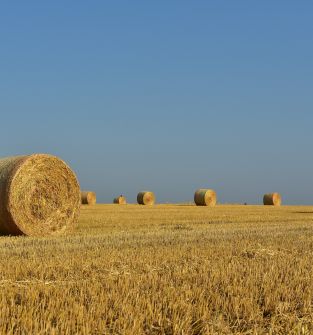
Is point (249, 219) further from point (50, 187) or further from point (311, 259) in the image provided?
point (311, 259)

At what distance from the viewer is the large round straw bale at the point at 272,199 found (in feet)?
118

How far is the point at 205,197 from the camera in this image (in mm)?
32219

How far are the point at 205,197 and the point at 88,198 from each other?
22.9 ft

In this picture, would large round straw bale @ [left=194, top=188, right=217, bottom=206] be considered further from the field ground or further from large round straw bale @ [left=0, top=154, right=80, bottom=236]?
the field ground

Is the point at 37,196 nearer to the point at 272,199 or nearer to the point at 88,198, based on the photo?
the point at 88,198

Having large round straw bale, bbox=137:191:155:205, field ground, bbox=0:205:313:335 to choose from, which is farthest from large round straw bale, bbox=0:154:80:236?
large round straw bale, bbox=137:191:155:205

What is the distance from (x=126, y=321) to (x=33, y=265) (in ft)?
8.98

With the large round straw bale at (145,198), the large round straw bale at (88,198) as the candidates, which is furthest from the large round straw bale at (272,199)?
the large round straw bale at (88,198)

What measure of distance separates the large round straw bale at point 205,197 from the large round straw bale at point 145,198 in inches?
121

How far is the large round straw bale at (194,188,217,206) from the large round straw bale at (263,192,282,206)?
5115 mm

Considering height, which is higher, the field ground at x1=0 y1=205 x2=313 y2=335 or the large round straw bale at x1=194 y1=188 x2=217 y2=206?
the large round straw bale at x1=194 y1=188 x2=217 y2=206

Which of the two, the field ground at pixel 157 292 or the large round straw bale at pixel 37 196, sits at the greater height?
the large round straw bale at pixel 37 196

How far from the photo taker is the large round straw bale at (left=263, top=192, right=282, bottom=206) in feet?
118

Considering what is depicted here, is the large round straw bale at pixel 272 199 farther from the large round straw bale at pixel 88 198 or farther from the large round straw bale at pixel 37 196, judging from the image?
the large round straw bale at pixel 37 196
